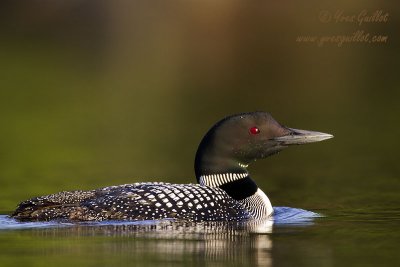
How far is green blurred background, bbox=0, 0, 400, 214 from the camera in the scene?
12.3 metres

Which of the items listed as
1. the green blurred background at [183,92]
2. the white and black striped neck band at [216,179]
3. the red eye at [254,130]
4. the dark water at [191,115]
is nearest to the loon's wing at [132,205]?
the dark water at [191,115]

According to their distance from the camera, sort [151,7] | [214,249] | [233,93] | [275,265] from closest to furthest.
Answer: [275,265], [214,249], [233,93], [151,7]

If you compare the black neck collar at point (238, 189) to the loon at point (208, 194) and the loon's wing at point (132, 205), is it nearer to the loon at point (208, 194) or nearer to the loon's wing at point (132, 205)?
the loon at point (208, 194)

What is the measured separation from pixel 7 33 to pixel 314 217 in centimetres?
1689

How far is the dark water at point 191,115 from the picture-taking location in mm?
8633

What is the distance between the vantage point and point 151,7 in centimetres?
3262

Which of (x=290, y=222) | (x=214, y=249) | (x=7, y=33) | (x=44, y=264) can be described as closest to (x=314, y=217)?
(x=290, y=222)

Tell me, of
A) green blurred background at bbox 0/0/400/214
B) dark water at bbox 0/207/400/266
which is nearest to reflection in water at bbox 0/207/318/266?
dark water at bbox 0/207/400/266

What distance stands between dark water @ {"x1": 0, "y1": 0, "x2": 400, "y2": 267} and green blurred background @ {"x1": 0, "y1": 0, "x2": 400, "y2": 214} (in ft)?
0.11

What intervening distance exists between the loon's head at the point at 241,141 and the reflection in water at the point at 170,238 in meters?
0.60

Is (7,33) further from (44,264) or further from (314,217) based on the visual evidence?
(44,264)

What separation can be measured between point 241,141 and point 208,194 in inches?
29.2

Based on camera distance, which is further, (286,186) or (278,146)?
(286,186)

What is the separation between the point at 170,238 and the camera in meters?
8.85
